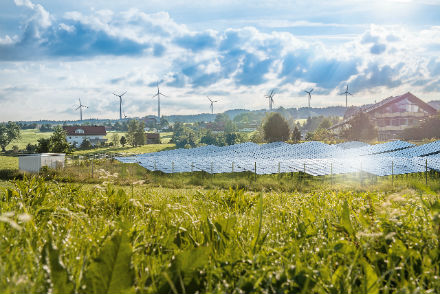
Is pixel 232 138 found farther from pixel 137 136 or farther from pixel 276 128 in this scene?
pixel 276 128

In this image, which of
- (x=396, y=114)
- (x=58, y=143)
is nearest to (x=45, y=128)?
(x=58, y=143)

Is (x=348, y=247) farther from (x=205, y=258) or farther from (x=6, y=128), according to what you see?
(x=6, y=128)

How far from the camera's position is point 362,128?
7375 cm

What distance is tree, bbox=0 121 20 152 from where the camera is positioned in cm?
11469

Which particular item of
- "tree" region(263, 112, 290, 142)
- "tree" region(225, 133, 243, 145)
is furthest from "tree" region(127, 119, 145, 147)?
"tree" region(263, 112, 290, 142)

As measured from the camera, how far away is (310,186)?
2788 cm

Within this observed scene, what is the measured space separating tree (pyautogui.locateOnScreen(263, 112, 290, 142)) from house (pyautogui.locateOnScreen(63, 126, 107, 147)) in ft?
224

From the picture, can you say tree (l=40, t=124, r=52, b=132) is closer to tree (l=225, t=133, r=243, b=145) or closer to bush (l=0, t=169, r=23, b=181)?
tree (l=225, t=133, r=243, b=145)

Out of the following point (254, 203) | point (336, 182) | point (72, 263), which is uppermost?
point (72, 263)

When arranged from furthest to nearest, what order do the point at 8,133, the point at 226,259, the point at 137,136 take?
the point at 8,133, the point at 137,136, the point at 226,259

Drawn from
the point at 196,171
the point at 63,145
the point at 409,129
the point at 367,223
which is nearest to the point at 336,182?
the point at 196,171

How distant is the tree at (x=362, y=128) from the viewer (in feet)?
241

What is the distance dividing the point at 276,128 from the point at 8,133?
89.1 meters

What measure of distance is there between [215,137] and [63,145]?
74573 millimetres
